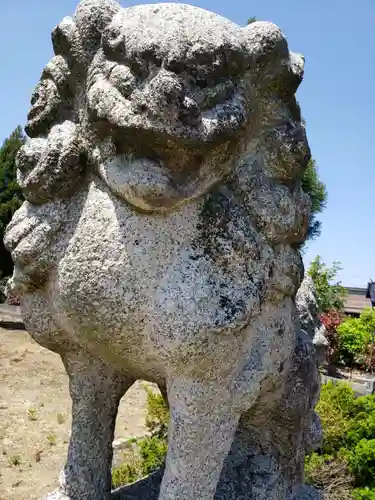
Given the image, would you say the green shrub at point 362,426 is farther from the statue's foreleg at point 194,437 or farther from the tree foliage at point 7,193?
the tree foliage at point 7,193

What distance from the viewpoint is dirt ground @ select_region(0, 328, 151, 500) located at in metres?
3.68

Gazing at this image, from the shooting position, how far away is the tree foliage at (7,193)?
418 inches

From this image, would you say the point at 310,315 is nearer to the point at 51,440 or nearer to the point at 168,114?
the point at 168,114

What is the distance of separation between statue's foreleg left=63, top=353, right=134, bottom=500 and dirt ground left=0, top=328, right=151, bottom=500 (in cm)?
174

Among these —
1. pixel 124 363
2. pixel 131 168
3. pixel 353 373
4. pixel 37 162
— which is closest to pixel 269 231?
pixel 131 168

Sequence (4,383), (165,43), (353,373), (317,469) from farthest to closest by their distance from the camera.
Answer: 1. (353,373)
2. (4,383)
3. (317,469)
4. (165,43)

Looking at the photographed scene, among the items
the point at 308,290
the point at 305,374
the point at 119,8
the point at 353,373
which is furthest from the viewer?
the point at 353,373

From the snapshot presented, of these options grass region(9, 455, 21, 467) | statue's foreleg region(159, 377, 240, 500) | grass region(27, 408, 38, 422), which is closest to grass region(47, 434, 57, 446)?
grass region(9, 455, 21, 467)

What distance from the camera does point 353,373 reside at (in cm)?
878

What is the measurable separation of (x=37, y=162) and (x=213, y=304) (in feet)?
1.89

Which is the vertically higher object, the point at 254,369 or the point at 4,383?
the point at 254,369

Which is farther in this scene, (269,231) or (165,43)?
(269,231)

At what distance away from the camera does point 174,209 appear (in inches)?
51.6

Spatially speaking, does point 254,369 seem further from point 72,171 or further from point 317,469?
point 317,469
